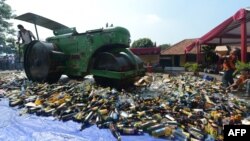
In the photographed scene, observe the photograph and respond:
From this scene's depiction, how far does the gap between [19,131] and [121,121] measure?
6.24 ft

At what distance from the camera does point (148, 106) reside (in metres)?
6.29

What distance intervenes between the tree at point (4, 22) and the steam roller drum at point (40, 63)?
3595cm

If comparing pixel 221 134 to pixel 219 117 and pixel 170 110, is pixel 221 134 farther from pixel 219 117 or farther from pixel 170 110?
pixel 170 110

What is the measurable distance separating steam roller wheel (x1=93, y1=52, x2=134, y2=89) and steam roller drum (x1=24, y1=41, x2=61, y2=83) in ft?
6.10

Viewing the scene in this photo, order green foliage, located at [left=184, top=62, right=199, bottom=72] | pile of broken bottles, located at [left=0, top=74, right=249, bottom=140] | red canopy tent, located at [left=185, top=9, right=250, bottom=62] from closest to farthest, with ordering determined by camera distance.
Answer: pile of broken bottles, located at [left=0, top=74, right=249, bottom=140] < red canopy tent, located at [left=185, top=9, right=250, bottom=62] < green foliage, located at [left=184, top=62, right=199, bottom=72]

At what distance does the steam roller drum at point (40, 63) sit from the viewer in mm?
10133

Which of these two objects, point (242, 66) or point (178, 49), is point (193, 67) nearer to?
point (242, 66)

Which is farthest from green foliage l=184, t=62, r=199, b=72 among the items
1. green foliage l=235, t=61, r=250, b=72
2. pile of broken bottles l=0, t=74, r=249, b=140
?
pile of broken bottles l=0, t=74, r=249, b=140

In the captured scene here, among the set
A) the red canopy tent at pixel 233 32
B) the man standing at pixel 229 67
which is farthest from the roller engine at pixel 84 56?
the red canopy tent at pixel 233 32

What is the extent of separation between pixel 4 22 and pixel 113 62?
40.1 metres

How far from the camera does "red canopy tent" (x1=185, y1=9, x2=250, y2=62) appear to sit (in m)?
11.3

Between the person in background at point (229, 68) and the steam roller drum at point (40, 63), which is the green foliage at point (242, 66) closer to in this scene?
the person in background at point (229, 68)

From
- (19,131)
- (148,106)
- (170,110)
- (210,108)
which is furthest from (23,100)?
(210,108)

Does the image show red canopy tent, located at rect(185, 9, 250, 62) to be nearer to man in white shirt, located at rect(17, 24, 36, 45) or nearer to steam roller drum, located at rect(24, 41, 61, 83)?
steam roller drum, located at rect(24, 41, 61, 83)
